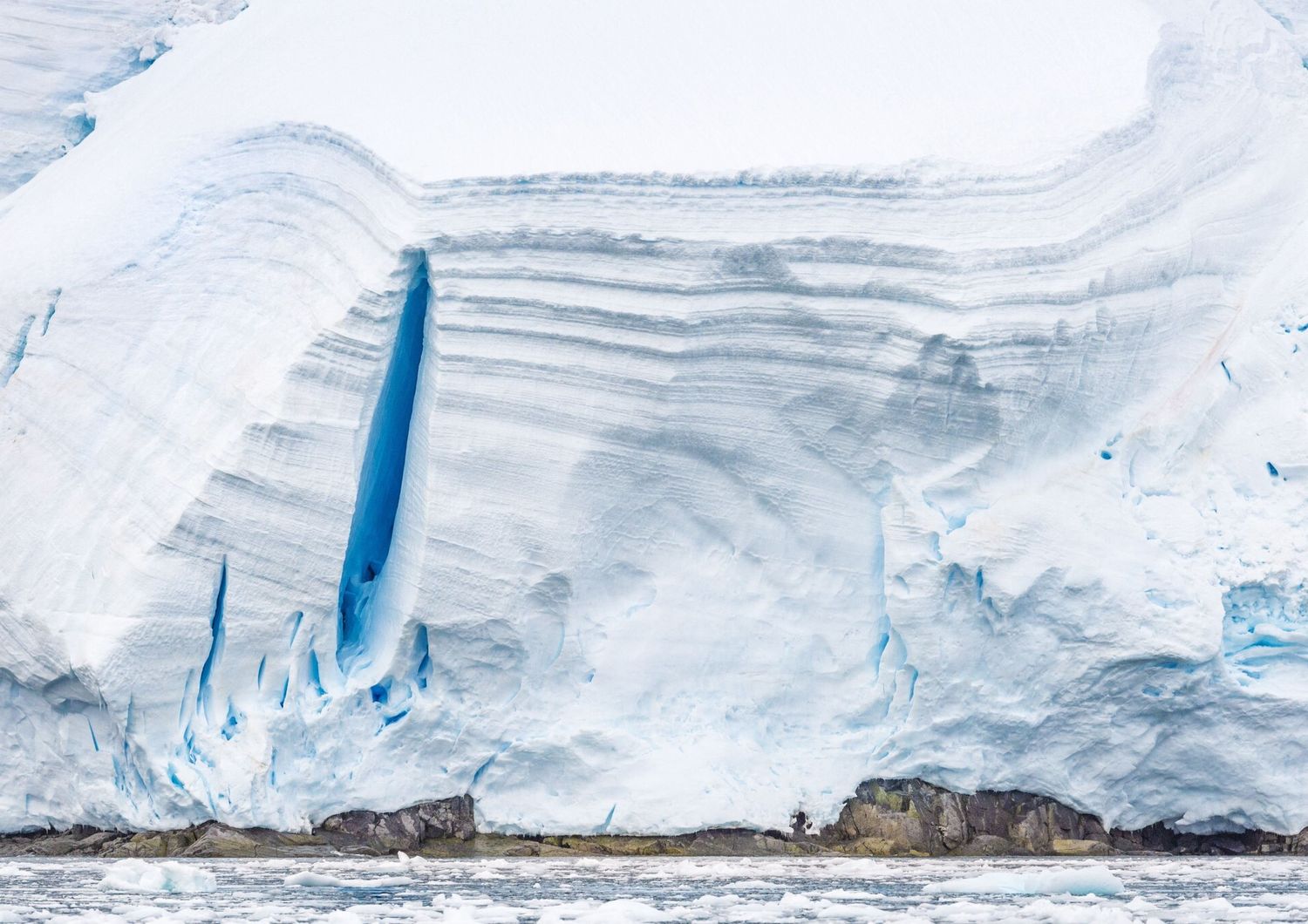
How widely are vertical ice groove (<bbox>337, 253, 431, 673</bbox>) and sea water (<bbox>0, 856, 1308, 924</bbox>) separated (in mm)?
1289

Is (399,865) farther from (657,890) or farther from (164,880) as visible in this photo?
(657,890)

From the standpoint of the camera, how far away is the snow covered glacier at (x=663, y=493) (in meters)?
8.36

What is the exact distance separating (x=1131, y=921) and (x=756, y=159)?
460cm

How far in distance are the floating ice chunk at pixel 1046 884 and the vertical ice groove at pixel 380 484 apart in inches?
136

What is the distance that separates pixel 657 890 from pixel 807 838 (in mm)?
1806

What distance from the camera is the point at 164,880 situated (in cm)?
693

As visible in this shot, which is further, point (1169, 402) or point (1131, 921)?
point (1169, 402)

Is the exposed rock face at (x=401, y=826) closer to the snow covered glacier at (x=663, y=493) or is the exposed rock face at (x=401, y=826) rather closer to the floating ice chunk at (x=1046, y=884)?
the snow covered glacier at (x=663, y=493)

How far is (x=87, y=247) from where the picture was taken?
9.23m

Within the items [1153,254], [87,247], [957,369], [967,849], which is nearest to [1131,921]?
[967,849]

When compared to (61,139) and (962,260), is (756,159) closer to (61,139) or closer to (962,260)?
(962,260)

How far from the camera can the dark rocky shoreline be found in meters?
8.35

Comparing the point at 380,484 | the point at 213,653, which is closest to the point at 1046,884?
the point at 380,484

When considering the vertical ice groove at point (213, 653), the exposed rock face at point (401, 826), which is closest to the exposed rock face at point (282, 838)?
the exposed rock face at point (401, 826)
